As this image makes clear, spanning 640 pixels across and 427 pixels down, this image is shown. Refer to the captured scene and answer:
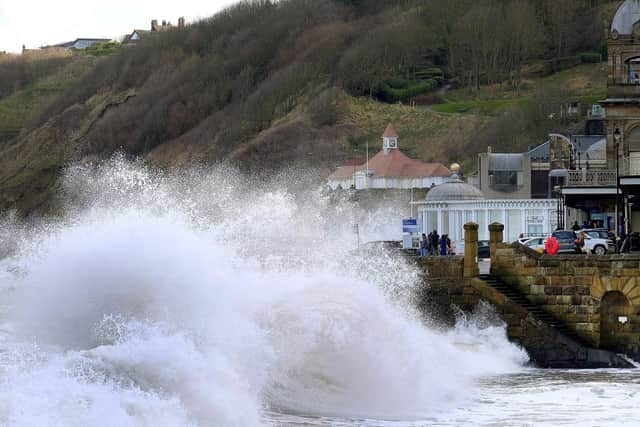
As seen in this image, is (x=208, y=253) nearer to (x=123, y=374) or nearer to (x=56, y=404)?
(x=123, y=374)

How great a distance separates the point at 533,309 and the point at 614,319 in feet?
6.55

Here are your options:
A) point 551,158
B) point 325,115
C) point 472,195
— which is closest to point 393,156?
point 325,115

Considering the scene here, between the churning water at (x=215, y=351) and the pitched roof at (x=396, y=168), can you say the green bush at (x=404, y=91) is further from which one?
the churning water at (x=215, y=351)

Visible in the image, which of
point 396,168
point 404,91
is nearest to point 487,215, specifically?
point 396,168

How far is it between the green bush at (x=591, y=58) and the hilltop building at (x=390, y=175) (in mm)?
47689

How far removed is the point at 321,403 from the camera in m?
26.3

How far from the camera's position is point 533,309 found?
1501 inches

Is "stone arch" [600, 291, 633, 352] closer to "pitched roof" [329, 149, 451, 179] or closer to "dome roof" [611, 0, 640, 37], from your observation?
"dome roof" [611, 0, 640, 37]

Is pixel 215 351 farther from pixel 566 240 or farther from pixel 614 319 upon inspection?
pixel 566 240

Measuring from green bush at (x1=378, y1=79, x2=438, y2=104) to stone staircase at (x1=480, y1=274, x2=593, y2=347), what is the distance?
143m

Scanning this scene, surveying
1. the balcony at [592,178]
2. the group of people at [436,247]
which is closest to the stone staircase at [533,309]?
the balcony at [592,178]

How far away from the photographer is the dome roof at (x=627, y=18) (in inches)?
2159

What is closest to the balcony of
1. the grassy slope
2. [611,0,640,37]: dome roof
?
[611,0,640,37]: dome roof

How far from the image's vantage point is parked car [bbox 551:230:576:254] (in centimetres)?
4572
